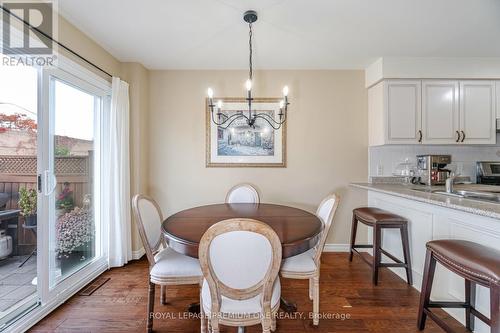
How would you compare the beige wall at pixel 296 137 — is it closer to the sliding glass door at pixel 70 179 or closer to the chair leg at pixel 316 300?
the sliding glass door at pixel 70 179

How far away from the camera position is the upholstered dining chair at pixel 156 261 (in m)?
1.67

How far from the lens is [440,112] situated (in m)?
2.93

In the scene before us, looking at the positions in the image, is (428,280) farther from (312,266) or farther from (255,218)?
(255,218)

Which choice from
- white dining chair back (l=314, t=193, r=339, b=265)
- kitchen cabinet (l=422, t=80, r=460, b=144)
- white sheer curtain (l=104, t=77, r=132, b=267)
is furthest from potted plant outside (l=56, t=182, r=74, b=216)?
kitchen cabinet (l=422, t=80, r=460, b=144)

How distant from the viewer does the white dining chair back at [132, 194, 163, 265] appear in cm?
177

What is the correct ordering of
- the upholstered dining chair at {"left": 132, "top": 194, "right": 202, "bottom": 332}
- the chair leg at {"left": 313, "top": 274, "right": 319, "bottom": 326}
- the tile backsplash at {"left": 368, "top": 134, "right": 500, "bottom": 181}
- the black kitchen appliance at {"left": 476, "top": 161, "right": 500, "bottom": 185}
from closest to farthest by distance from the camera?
the upholstered dining chair at {"left": 132, "top": 194, "right": 202, "bottom": 332} < the chair leg at {"left": 313, "top": 274, "right": 319, "bottom": 326} < the black kitchen appliance at {"left": 476, "top": 161, "right": 500, "bottom": 185} < the tile backsplash at {"left": 368, "top": 134, "right": 500, "bottom": 181}

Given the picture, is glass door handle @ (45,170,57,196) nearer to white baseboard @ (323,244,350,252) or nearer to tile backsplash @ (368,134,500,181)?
white baseboard @ (323,244,350,252)

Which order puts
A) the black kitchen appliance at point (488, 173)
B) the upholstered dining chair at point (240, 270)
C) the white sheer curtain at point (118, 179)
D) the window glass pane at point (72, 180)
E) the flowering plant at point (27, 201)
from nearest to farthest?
the upholstered dining chair at point (240, 270) → the flowering plant at point (27, 201) → the window glass pane at point (72, 180) → the white sheer curtain at point (118, 179) → the black kitchen appliance at point (488, 173)

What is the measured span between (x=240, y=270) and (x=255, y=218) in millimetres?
721

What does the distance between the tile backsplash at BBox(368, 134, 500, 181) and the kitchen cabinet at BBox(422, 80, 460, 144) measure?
0.25 metres

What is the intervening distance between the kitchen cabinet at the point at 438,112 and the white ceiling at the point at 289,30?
0.37 m

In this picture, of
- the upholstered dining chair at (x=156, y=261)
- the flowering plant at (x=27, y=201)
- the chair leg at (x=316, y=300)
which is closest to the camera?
the upholstered dining chair at (x=156, y=261)

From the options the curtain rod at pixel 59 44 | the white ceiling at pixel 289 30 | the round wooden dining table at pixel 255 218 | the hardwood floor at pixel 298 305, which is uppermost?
the white ceiling at pixel 289 30

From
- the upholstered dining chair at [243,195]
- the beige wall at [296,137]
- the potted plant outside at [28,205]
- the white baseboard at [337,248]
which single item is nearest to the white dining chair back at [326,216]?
the upholstered dining chair at [243,195]
